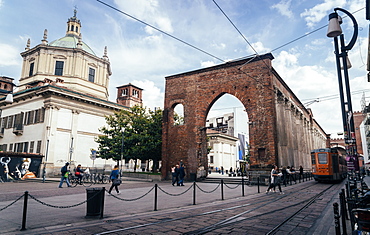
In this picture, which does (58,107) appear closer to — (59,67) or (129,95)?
(59,67)

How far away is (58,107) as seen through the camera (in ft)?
107

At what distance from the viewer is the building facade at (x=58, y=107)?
32.0 meters

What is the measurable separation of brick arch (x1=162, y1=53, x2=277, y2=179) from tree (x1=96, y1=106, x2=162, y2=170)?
244 cm

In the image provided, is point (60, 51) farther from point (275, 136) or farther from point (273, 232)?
point (273, 232)

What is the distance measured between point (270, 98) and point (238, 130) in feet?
123

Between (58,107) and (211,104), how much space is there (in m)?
20.2

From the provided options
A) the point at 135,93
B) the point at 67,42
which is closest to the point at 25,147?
the point at 67,42

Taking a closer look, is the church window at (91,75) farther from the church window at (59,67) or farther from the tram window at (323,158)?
the tram window at (323,158)

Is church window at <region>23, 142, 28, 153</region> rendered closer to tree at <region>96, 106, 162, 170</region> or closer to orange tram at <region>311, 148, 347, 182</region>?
tree at <region>96, 106, 162, 170</region>

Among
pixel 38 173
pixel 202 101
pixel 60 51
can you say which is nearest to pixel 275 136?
pixel 202 101

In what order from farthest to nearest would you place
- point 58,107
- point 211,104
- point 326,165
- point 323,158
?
point 58,107 < point 211,104 < point 323,158 < point 326,165

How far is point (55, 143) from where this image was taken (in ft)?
104

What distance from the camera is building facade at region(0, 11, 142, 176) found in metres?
32.0

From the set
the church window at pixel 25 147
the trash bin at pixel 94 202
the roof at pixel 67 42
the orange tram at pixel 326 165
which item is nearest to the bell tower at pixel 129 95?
the roof at pixel 67 42
